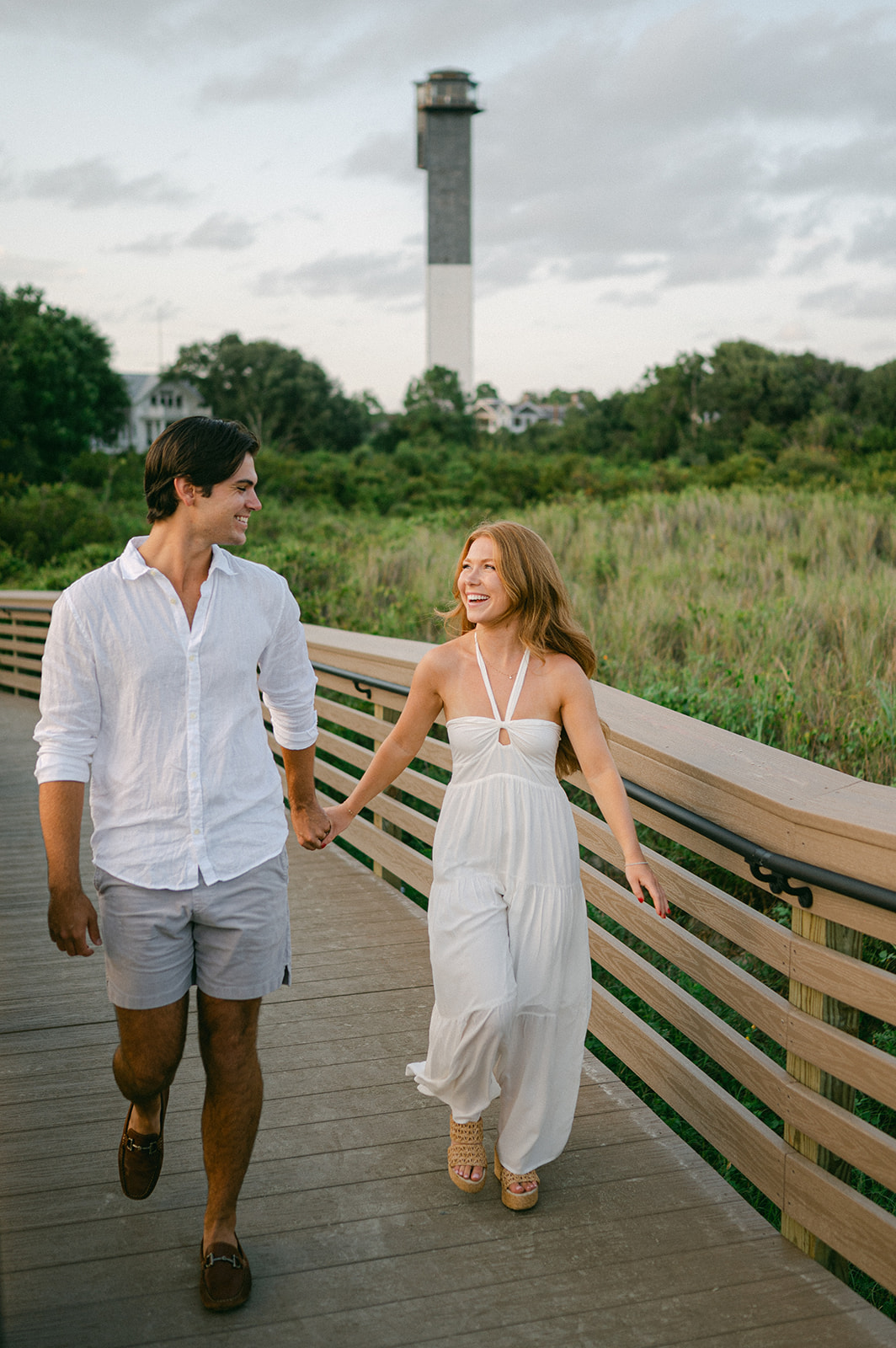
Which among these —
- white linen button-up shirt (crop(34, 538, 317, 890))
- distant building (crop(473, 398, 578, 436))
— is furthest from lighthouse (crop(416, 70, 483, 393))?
white linen button-up shirt (crop(34, 538, 317, 890))

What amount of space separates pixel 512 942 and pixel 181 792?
2.87ft

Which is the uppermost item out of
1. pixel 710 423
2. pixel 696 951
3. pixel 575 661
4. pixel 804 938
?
pixel 710 423

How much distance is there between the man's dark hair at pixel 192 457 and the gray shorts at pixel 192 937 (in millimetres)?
785

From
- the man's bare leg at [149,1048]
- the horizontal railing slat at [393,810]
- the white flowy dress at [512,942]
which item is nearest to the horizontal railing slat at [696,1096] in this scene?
the white flowy dress at [512,942]

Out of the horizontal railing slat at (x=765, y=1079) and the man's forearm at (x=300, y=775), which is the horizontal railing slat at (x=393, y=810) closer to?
the horizontal railing slat at (x=765, y=1079)

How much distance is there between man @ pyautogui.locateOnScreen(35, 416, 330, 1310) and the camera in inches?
90.8

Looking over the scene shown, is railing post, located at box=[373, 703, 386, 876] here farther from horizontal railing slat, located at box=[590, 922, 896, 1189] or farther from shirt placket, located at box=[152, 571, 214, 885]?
shirt placket, located at box=[152, 571, 214, 885]

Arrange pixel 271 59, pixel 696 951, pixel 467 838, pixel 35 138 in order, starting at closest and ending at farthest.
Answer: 1. pixel 467 838
2. pixel 696 951
3. pixel 35 138
4. pixel 271 59

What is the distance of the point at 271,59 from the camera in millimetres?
41906

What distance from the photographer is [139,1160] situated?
8.74ft

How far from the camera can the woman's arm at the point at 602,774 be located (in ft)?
8.69

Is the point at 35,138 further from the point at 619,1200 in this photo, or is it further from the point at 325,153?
the point at 619,1200

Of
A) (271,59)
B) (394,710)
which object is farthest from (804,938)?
(271,59)

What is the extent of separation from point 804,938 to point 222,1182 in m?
1.35
